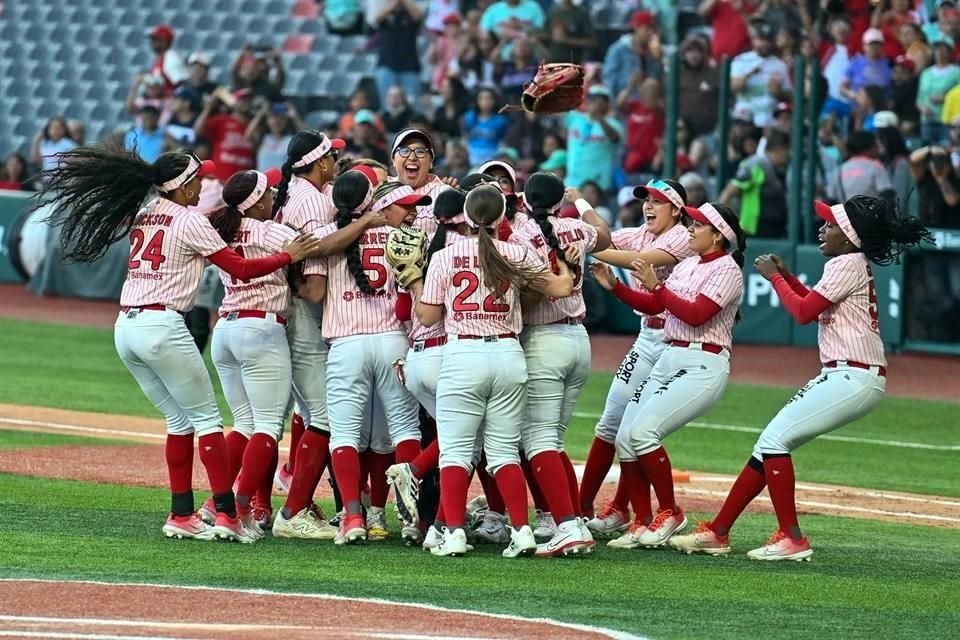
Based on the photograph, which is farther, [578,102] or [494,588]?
[578,102]

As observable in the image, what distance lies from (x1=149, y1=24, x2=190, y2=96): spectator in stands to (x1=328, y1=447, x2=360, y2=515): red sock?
15.4 metres

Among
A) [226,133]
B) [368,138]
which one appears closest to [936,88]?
[368,138]

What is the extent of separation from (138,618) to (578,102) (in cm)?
426

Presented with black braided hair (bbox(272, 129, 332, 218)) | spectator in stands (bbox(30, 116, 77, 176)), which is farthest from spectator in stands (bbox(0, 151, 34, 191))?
black braided hair (bbox(272, 129, 332, 218))

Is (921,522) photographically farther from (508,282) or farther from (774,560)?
(508,282)

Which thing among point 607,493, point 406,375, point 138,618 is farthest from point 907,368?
point 138,618

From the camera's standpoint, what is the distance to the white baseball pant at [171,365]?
826cm

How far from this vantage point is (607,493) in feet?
35.8

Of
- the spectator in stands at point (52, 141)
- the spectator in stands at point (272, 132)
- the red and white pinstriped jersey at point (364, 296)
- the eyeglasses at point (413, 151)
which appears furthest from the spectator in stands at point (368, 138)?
the red and white pinstriped jersey at point (364, 296)

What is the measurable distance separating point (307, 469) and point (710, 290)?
7.18 ft

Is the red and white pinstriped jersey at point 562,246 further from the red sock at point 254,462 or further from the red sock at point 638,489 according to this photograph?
the red sock at point 254,462

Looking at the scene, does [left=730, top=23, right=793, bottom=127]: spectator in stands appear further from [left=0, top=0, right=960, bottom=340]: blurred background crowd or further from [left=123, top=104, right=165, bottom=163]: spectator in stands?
[left=123, top=104, right=165, bottom=163]: spectator in stands

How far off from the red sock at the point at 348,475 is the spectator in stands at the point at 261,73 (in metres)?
14.5

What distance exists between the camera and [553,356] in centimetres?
845
